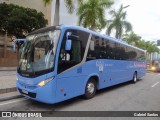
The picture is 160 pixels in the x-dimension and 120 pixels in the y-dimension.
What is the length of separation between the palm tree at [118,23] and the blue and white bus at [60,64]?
16.2 meters

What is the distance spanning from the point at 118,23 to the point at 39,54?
19.5 m

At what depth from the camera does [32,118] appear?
511cm

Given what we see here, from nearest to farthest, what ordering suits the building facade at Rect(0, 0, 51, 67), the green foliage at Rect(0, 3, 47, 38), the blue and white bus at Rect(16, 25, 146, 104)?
the blue and white bus at Rect(16, 25, 146, 104) < the green foliage at Rect(0, 3, 47, 38) < the building facade at Rect(0, 0, 51, 67)

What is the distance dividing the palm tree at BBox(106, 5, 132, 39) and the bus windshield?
18.5 metres

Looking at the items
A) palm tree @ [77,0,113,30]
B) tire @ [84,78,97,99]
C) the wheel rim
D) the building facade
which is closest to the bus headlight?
tire @ [84,78,97,99]

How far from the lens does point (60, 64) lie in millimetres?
5828

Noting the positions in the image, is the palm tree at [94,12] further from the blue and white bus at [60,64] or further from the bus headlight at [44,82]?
the bus headlight at [44,82]

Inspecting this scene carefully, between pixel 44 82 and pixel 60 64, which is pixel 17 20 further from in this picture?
pixel 44 82

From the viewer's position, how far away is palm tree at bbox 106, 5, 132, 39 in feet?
78.0

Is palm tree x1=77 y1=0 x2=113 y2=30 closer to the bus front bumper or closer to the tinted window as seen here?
the tinted window

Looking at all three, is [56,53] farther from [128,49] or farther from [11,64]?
[11,64]

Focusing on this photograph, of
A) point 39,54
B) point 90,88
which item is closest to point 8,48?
point 90,88

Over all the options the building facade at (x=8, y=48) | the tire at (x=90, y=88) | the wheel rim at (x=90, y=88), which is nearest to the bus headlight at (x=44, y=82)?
the tire at (x=90, y=88)

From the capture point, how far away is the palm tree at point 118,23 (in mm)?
23766
